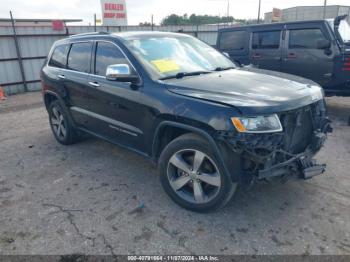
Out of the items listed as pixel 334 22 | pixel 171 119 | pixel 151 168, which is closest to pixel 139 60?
pixel 171 119

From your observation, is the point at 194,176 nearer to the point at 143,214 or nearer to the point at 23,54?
the point at 143,214

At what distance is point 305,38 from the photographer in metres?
6.81

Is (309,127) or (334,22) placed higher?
(334,22)

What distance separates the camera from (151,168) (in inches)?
165

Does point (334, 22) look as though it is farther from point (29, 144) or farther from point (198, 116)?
point (29, 144)

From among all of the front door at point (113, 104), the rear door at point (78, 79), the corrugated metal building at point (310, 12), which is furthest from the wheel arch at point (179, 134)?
the corrugated metal building at point (310, 12)

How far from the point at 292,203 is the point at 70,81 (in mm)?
3494

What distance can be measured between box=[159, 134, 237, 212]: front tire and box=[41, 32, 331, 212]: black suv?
0.03 feet

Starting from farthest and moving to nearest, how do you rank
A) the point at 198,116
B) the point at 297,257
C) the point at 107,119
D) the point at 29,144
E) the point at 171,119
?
1. the point at 29,144
2. the point at 107,119
3. the point at 171,119
4. the point at 198,116
5. the point at 297,257

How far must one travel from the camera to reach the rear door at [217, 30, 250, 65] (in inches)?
314

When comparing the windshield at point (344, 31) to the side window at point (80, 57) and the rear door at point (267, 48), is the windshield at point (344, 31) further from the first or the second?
the side window at point (80, 57)

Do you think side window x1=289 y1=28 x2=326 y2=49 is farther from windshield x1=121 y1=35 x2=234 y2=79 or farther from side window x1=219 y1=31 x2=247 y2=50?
windshield x1=121 y1=35 x2=234 y2=79

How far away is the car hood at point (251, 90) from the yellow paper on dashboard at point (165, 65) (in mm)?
249

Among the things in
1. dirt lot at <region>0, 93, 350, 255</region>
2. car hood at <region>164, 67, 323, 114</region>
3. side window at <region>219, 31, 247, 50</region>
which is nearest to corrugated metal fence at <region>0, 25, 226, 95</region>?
side window at <region>219, 31, 247, 50</region>
